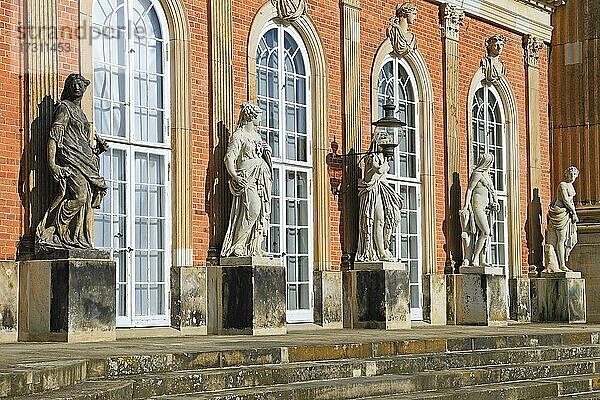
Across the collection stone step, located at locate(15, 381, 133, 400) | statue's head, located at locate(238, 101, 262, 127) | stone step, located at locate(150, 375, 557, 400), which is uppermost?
statue's head, located at locate(238, 101, 262, 127)

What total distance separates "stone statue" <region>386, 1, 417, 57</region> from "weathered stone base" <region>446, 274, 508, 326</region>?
11.6 feet

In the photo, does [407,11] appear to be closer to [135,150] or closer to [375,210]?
[375,210]

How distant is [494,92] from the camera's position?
2147 centimetres

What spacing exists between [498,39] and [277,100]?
20.1 feet

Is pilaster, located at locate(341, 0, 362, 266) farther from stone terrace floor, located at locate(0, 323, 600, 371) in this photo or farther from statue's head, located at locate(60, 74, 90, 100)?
statue's head, located at locate(60, 74, 90, 100)

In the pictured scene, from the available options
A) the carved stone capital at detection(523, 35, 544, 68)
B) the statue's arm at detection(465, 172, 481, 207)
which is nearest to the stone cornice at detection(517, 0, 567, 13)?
the carved stone capital at detection(523, 35, 544, 68)

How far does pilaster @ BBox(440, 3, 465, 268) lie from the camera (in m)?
19.8

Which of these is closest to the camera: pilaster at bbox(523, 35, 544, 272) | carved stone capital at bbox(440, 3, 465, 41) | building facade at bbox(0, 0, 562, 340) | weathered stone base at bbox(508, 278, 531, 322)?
building facade at bbox(0, 0, 562, 340)

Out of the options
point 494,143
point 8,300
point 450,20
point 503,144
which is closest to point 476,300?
point 494,143

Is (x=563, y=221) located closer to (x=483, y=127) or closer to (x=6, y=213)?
(x=483, y=127)

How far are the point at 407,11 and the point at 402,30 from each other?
1.01 feet

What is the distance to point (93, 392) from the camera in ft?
25.6

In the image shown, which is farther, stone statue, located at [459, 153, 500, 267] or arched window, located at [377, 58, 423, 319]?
stone statue, located at [459, 153, 500, 267]

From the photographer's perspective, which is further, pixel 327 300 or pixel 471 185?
pixel 471 185
